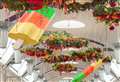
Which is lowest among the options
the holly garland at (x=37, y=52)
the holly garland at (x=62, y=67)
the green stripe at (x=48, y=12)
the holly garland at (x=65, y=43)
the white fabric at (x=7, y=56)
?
the holly garland at (x=62, y=67)

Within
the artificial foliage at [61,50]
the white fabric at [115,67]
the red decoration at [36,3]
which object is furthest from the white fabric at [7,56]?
the red decoration at [36,3]

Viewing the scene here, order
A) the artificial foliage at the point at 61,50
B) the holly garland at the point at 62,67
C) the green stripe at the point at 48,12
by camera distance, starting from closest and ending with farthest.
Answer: the green stripe at the point at 48,12, the artificial foliage at the point at 61,50, the holly garland at the point at 62,67

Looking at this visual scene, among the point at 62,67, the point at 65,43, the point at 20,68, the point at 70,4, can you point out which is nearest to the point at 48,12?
the point at 70,4

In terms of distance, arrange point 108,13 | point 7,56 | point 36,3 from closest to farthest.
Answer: point 36,3 < point 108,13 < point 7,56

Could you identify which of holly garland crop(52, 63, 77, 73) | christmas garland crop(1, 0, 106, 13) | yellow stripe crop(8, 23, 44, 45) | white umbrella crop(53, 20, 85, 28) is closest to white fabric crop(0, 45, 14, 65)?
white umbrella crop(53, 20, 85, 28)

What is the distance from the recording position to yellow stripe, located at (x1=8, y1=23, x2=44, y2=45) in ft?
21.7

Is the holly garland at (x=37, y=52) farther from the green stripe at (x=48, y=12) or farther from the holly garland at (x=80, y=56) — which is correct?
the green stripe at (x=48, y=12)

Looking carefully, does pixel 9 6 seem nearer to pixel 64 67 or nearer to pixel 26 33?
pixel 26 33

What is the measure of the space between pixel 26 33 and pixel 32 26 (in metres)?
0.34

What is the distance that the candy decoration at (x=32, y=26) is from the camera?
6677 millimetres

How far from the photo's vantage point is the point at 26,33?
261 inches

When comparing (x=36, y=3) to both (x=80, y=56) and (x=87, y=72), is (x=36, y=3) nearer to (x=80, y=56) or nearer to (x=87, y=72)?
(x=87, y=72)

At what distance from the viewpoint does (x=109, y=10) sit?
24.9 feet

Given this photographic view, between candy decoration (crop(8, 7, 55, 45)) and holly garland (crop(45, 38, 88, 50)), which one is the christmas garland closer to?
candy decoration (crop(8, 7, 55, 45))
